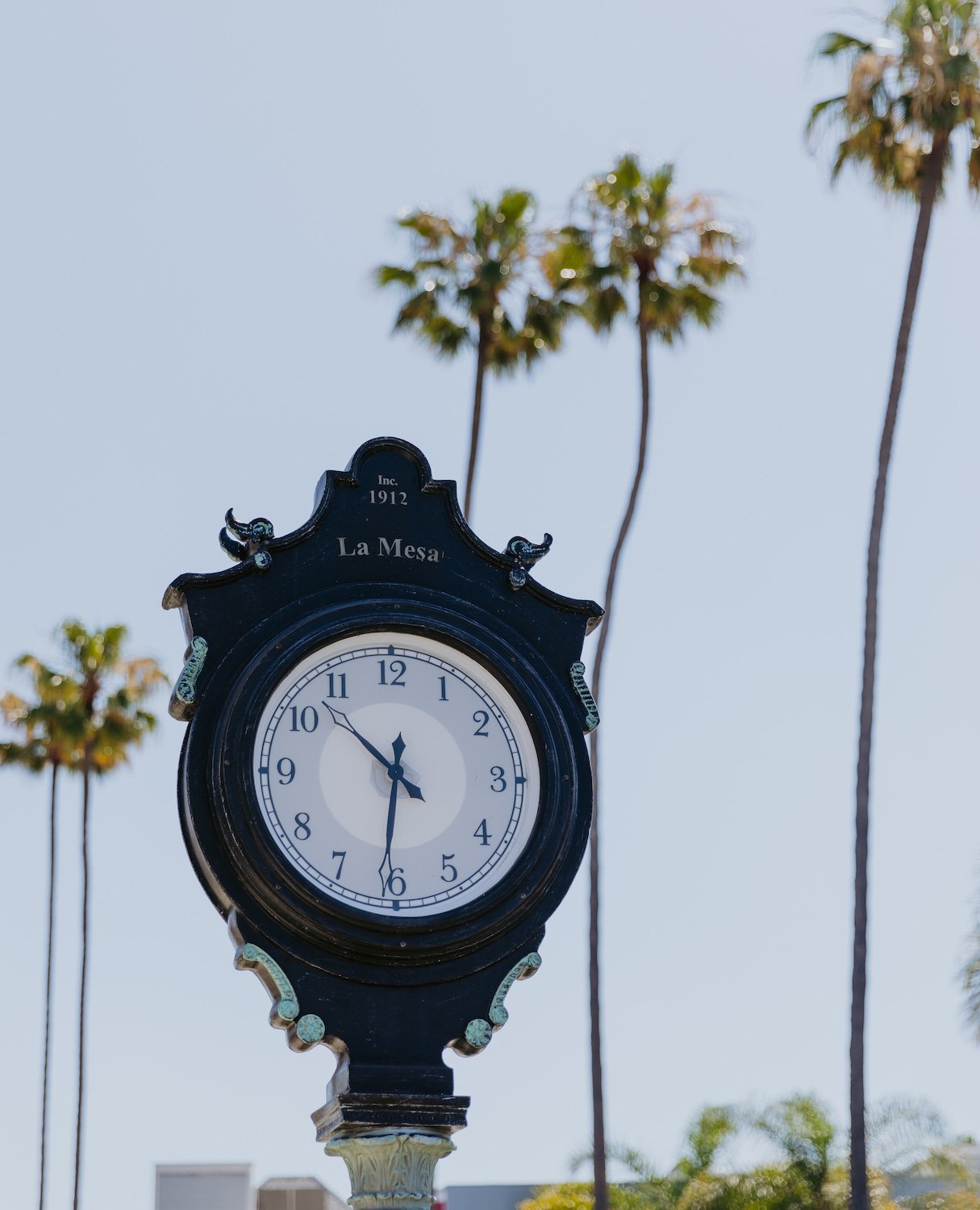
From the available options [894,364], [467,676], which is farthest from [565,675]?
[894,364]

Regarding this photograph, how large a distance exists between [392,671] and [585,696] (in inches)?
23.9

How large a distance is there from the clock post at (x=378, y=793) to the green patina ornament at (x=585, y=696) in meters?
0.01

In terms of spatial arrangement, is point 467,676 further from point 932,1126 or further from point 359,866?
point 932,1126

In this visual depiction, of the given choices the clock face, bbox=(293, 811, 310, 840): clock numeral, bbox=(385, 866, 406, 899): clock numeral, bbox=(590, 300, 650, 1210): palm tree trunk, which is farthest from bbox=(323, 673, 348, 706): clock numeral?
bbox=(590, 300, 650, 1210): palm tree trunk

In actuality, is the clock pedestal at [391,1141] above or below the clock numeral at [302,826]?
below

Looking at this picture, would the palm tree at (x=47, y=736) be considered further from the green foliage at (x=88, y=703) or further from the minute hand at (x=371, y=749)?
the minute hand at (x=371, y=749)

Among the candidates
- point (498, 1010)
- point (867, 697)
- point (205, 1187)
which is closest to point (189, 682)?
point (498, 1010)

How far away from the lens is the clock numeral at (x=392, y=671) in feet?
20.1

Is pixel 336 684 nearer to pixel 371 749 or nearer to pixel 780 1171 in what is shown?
pixel 371 749

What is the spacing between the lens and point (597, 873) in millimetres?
28250

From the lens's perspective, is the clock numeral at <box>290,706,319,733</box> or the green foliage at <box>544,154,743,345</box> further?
the green foliage at <box>544,154,743,345</box>

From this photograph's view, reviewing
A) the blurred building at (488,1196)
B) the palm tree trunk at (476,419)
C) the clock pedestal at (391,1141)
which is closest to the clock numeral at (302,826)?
the clock pedestal at (391,1141)

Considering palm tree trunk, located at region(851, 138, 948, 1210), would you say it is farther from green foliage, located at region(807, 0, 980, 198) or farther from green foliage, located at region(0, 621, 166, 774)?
green foliage, located at region(0, 621, 166, 774)

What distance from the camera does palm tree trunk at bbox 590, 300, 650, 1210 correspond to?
2734 centimetres
